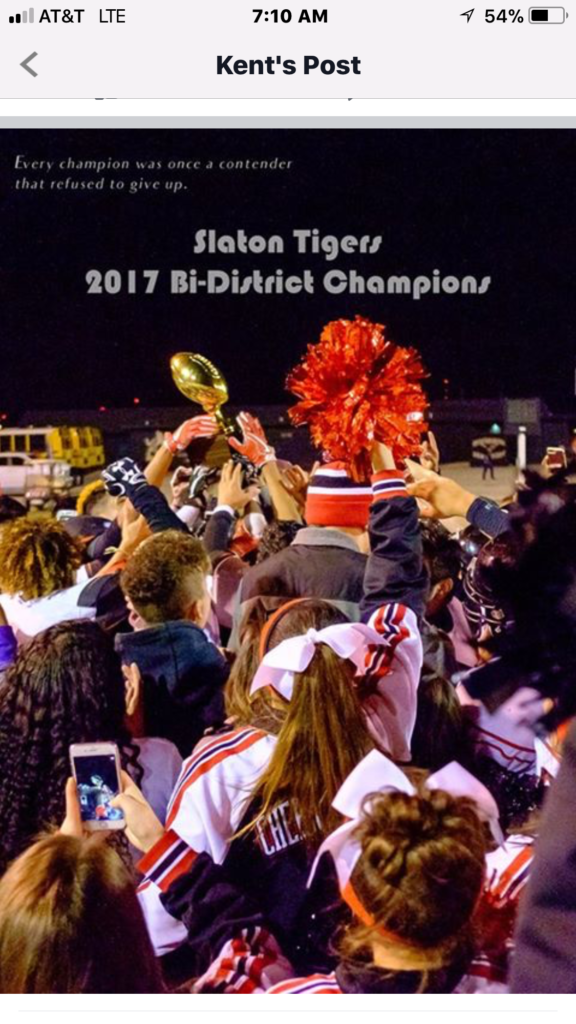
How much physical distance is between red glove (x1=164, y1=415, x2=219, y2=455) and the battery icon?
74cm

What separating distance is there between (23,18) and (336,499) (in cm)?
74

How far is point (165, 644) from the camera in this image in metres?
1.58

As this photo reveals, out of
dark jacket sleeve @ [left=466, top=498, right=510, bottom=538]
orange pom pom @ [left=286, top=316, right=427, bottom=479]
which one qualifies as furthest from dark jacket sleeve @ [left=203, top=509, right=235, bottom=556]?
dark jacket sleeve @ [left=466, top=498, right=510, bottom=538]

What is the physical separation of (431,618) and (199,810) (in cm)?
76

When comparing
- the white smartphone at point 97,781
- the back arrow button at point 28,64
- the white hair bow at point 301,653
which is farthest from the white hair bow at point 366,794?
the back arrow button at point 28,64

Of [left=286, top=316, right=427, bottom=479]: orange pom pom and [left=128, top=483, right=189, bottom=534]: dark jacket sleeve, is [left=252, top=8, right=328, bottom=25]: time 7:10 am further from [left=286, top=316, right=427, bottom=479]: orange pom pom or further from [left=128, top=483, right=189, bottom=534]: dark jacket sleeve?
[left=128, top=483, right=189, bottom=534]: dark jacket sleeve

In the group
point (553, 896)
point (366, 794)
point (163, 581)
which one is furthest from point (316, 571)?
point (553, 896)

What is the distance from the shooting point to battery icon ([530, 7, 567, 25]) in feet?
4.53

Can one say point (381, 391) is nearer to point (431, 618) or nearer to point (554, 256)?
point (554, 256)

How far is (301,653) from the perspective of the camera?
4.19 ft

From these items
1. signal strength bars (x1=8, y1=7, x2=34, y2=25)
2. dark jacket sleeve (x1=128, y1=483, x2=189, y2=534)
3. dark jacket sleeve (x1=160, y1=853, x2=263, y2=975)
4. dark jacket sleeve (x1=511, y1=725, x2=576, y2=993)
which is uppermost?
signal strength bars (x1=8, y1=7, x2=34, y2=25)

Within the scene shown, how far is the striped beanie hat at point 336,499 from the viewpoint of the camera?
1.69m

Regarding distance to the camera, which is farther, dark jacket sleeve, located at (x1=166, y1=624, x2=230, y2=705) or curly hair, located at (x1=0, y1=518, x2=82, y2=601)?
curly hair, located at (x1=0, y1=518, x2=82, y2=601)

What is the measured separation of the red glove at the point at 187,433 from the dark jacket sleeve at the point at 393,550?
1.42ft
